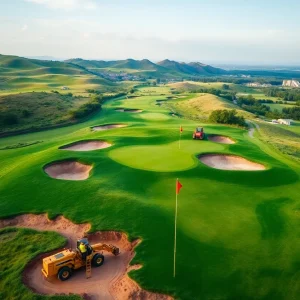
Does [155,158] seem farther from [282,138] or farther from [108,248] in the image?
[282,138]

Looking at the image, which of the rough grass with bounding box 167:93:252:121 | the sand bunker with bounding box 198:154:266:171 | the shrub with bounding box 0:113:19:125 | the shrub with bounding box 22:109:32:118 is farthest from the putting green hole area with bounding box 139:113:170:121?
the sand bunker with bounding box 198:154:266:171

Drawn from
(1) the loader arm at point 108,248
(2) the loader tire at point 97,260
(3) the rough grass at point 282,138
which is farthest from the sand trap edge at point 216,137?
(2) the loader tire at point 97,260

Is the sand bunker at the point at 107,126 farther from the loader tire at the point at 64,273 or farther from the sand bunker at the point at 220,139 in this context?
the loader tire at the point at 64,273

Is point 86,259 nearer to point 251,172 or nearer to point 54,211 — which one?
point 54,211

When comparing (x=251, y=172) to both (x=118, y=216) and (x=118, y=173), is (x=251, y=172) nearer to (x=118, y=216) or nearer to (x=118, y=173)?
(x=118, y=173)

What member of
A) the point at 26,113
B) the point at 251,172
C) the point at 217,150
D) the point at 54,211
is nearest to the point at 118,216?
the point at 54,211

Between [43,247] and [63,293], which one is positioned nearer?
[63,293]

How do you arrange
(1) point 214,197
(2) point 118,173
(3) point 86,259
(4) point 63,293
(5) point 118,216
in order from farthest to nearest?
(2) point 118,173 < (1) point 214,197 < (5) point 118,216 < (3) point 86,259 < (4) point 63,293

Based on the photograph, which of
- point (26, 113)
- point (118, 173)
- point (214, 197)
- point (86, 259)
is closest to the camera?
point (86, 259)
